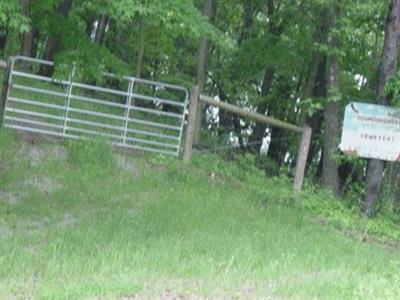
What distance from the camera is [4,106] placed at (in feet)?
41.7

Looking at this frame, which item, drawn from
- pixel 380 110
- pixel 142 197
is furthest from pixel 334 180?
Answer: pixel 142 197

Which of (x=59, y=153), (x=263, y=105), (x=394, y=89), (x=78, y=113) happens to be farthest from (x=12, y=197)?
(x=263, y=105)

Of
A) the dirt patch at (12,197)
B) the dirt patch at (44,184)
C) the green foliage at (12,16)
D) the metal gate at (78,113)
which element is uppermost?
the green foliage at (12,16)

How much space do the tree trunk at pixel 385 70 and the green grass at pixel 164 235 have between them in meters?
0.86

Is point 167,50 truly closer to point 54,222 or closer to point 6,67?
point 6,67

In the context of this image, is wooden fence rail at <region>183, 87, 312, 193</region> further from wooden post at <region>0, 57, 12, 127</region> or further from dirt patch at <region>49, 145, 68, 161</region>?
wooden post at <region>0, 57, 12, 127</region>

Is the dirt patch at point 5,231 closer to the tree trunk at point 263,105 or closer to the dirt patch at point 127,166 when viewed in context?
the dirt patch at point 127,166

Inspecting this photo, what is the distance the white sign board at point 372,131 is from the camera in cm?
1328

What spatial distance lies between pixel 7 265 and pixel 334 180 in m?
9.74

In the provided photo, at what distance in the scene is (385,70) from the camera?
1374cm

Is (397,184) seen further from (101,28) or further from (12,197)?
(101,28)

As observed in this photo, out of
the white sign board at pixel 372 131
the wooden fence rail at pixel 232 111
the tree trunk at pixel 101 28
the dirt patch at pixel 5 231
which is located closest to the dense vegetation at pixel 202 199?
the dirt patch at pixel 5 231

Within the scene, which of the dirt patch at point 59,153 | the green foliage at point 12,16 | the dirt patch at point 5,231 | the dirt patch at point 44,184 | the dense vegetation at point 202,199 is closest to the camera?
the dense vegetation at point 202,199

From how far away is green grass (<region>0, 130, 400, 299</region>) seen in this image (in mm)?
7078
